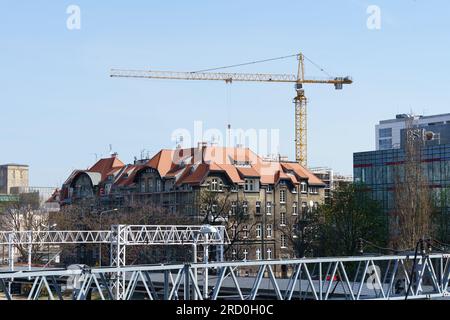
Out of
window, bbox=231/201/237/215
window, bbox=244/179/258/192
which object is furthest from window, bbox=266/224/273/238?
window, bbox=231/201/237/215

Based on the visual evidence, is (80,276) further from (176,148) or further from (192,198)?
(176,148)

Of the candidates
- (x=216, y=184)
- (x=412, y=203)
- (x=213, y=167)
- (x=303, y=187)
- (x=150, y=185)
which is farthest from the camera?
(x=303, y=187)

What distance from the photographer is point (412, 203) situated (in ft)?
230

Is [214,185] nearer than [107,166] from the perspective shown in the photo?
Yes

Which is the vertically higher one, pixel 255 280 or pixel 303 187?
pixel 303 187

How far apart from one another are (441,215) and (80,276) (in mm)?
60030

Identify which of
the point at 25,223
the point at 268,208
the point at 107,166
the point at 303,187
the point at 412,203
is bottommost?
the point at 25,223

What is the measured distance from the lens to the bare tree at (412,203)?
69.0 metres

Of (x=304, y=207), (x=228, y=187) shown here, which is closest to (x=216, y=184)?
(x=228, y=187)

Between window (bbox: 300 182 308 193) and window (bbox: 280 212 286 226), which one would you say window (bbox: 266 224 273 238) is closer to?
window (bbox: 280 212 286 226)

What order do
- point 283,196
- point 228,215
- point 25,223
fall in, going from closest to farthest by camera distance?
point 228,215 → point 283,196 → point 25,223

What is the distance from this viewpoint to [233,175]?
100625 millimetres

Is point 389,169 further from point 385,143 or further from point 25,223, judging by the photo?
point 385,143

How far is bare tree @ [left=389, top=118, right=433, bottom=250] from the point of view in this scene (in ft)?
226
